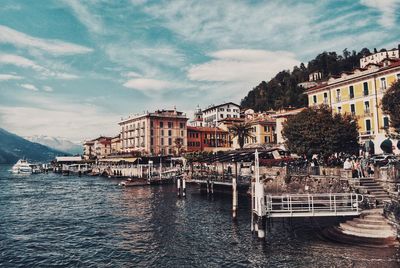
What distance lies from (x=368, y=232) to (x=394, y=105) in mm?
13379

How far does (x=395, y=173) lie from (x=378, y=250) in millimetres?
8489

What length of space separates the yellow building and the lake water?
1032 inches

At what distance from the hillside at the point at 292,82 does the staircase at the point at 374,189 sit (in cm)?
11407

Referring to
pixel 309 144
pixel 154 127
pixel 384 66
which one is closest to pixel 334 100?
pixel 384 66

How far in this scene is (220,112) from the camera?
150 m

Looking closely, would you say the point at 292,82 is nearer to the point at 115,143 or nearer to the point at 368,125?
the point at 115,143

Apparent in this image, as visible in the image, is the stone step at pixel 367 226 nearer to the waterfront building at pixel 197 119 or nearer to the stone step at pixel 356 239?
the stone step at pixel 356 239

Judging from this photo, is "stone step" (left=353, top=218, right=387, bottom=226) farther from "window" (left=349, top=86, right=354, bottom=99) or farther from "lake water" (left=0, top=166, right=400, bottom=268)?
"window" (left=349, top=86, right=354, bottom=99)

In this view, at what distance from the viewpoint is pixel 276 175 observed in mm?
43656

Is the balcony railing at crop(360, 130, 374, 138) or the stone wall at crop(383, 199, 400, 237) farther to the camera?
the balcony railing at crop(360, 130, 374, 138)

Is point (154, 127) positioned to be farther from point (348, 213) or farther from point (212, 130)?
point (348, 213)

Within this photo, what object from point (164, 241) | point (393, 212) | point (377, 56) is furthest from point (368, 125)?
point (377, 56)

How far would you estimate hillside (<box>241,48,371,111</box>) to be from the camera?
149 metres

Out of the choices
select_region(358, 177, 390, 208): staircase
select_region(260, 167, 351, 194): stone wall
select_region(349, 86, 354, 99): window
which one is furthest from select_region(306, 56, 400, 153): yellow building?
select_region(358, 177, 390, 208): staircase
